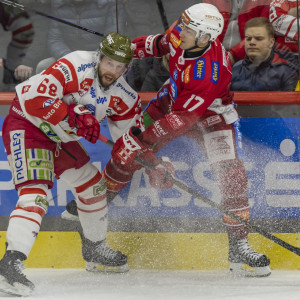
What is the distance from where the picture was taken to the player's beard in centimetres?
379

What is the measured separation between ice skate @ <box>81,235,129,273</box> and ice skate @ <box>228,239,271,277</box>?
2.09ft

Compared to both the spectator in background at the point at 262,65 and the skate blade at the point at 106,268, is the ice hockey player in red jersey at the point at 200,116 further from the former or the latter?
the skate blade at the point at 106,268

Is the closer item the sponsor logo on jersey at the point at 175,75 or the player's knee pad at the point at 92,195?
the sponsor logo on jersey at the point at 175,75

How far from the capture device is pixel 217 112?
3932 mm

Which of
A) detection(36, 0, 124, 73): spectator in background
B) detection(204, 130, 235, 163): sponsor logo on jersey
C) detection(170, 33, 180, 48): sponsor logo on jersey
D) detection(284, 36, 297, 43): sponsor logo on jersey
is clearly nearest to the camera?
detection(170, 33, 180, 48): sponsor logo on jersey

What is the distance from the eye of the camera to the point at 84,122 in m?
3.63

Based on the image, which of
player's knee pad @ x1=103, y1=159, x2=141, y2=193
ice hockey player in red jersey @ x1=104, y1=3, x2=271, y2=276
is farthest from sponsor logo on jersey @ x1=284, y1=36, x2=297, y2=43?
player's knee pad @ x1=103, y1=159, x2=141, y2=193

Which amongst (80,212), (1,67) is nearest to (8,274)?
(80,212)

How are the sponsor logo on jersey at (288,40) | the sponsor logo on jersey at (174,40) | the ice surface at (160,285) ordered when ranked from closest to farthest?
the ice surface at (160,285) < the sponsor logo on jersey at (174,40) < the sponsor logo on jersey at (288,40)

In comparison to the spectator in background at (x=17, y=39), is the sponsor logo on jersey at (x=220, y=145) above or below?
below

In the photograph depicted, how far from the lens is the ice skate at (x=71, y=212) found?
4191mm

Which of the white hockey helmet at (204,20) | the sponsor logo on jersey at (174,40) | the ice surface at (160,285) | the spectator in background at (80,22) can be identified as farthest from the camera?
the spectator in background at (80,22)

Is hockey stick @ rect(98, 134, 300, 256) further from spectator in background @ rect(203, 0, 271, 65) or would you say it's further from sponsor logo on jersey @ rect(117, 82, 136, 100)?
spectator in background @ rect(203, 0, 271, 65)

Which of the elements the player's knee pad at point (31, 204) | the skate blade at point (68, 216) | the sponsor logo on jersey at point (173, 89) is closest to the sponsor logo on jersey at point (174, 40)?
the sponsor logo on jersey at point (173, 89)
